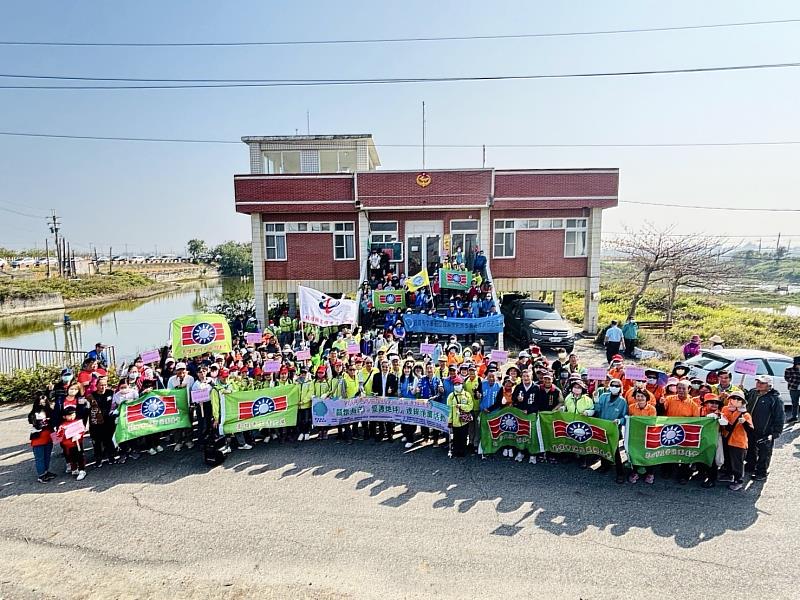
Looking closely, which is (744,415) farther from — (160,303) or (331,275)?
(160,303)

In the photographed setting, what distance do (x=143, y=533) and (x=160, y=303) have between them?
57998 millimetres

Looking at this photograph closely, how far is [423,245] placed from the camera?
20.6 m

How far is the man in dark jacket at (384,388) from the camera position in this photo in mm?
9030

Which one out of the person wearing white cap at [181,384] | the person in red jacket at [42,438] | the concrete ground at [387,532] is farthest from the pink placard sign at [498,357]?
the person in red jacket at [42,438]

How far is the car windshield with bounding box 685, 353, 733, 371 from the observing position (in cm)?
1051

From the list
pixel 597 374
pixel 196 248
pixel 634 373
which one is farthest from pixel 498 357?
pixel 196 248

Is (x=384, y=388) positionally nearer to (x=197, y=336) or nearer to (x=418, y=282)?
(x=197, y=336)

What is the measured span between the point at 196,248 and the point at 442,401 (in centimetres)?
11317

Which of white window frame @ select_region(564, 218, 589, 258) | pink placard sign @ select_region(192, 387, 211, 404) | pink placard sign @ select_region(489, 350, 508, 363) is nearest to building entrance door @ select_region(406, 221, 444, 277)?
white window frame @ select_region(564, 218, 589, 258)

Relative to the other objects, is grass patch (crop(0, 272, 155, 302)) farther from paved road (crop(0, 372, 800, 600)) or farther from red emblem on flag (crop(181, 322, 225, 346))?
paved road (crop(0, 372, 800, 600))

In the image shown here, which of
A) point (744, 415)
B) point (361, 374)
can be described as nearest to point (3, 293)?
point (361, 374)

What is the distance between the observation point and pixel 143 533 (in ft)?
20.1

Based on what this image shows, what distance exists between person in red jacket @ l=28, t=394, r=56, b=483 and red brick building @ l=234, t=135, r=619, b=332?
40.9 feet

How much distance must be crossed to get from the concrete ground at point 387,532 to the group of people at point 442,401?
0.45 meters
